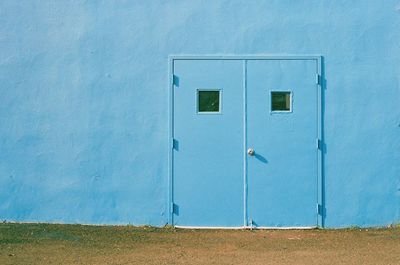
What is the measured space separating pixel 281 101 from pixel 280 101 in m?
0.01

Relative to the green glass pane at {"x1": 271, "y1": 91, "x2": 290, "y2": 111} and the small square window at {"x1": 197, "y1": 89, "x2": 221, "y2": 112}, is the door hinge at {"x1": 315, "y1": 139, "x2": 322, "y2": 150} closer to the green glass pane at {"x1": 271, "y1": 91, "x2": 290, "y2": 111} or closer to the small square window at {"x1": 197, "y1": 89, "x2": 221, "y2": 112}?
the green glass pane at {"x1": 271, "y1": 91, "x2": 290, "y2": 111}

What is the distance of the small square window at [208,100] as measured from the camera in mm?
9961

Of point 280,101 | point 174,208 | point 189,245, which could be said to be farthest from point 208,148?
point 189,245

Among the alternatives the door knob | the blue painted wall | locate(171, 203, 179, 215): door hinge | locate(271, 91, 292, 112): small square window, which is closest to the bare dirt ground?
locate(171, 203, 179, 215): door hinge

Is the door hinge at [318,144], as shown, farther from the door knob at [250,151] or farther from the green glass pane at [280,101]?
the door knob at [250,151]

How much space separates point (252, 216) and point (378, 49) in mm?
2696

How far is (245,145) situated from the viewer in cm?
991

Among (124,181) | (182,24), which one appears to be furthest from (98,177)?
(182,24)

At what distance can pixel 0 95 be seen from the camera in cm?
1004

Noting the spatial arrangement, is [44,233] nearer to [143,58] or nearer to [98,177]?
[98,177]

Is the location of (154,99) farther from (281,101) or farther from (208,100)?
(281,101)

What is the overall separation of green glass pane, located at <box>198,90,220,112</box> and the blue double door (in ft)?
0.16

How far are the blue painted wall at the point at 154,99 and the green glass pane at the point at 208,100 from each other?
468 millimetres

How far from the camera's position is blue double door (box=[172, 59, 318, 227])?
989 centimetres
